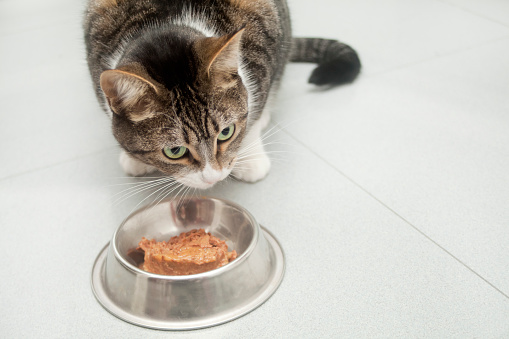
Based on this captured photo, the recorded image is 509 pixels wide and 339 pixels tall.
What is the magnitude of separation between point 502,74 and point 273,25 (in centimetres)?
108

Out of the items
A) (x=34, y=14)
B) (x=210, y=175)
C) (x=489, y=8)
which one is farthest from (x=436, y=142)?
(x=34, y=14)

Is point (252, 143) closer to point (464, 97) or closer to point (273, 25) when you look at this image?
point (273, 25)

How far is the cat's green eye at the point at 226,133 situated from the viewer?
1189mm

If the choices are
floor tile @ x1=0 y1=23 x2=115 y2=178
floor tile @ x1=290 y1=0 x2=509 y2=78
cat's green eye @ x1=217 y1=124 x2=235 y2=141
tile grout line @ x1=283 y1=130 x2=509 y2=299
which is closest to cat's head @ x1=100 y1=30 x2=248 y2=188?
cat's green eye @ x1=217 y1=124 x2=235 y2=141

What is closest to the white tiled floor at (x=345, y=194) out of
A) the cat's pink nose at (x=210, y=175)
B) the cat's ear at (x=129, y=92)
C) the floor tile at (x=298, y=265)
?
the floor tile at (x=298, y=265)

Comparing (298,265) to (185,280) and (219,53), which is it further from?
(219,53)

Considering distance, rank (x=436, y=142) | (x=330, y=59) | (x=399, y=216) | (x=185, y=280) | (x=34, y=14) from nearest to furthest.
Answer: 1. (x=185, y=280)
2. (x=399, y=216)
3. (x=436, y=142)
4. (x=330, y=59)
5. (x=34, y=14)

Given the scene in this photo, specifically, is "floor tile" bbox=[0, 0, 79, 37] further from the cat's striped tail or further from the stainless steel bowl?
the stainless steel bowl

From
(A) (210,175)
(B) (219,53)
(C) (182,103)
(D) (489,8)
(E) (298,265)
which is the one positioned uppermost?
(B) (219,53)

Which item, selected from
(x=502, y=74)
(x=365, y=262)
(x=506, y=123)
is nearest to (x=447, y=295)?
(x=365, y=262)

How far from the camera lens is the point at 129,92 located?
1038 millimetres

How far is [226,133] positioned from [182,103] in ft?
0.50

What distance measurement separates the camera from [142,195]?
1.50 meters

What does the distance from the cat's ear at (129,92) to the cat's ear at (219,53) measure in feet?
0.43
